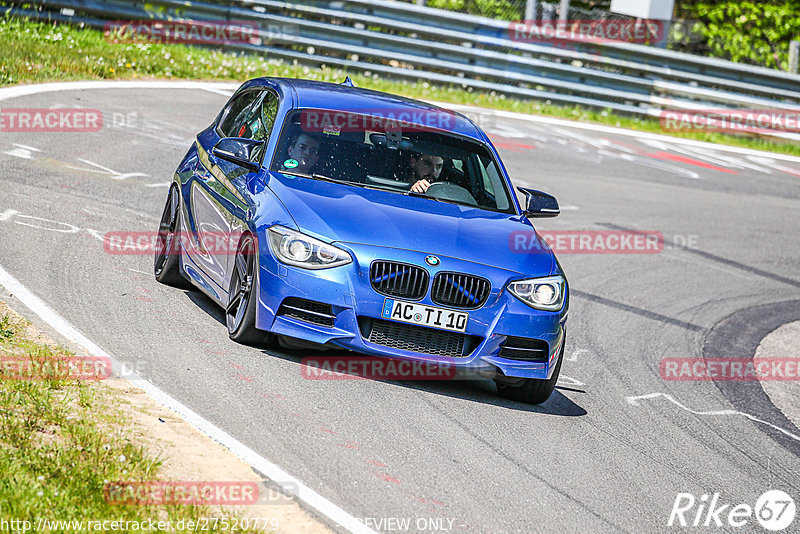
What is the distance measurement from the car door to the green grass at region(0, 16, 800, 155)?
26.9ft

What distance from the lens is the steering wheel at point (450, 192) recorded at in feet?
26.0

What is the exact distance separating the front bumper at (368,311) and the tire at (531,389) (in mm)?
226

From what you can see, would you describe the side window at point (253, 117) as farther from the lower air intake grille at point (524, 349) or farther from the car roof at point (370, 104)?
A: the lower air intake grille at point (524, 349)

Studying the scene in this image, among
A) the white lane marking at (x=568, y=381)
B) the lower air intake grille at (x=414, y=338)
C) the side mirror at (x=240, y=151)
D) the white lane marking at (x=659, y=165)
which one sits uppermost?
the side mirror at (x=240, y=151)

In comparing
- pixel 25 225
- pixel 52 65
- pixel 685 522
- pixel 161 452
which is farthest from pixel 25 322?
pixel 52 65

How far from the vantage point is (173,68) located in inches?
788

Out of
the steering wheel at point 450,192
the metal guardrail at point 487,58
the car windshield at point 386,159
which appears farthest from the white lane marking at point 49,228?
the metal guardrail at point 487,58

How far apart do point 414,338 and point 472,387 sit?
91 centimetres

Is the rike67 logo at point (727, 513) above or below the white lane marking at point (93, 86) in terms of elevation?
below

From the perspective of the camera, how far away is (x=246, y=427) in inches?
230

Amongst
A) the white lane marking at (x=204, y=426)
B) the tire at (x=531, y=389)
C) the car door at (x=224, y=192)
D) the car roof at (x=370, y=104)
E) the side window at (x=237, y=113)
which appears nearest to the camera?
the white lane marking at (x=204, y=426)

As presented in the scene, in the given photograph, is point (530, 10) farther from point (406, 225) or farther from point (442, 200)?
point (406, 225)

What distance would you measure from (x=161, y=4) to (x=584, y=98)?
8.47 m

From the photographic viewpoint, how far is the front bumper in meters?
6.64
